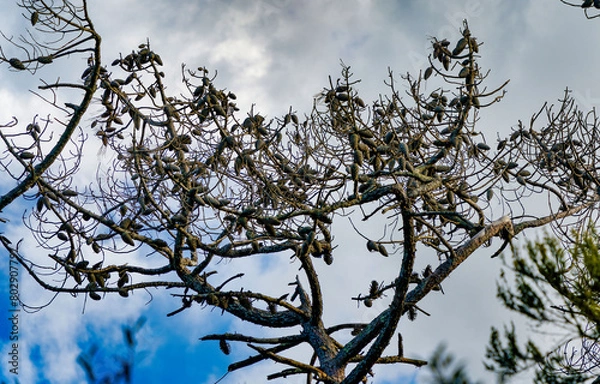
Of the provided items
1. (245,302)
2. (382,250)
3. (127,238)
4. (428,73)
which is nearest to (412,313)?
(382,250)

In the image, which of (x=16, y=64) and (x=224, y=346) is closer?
(x=16, y=64)

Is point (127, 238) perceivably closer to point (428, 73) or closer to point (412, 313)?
point (412, 313)

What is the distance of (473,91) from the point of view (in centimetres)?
556

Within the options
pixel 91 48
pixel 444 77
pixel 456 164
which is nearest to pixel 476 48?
pixel 444 77

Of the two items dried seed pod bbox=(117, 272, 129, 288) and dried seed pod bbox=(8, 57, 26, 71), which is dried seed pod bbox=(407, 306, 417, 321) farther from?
dried seed pod bbox=(8, 57, 26, 71)

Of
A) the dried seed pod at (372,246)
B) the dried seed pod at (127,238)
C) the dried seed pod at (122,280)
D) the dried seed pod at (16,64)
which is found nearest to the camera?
the dried seed pod at (16,64)

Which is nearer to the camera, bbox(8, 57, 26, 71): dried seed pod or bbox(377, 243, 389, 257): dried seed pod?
bbox(8, 57, 26, 71): dried seed pod

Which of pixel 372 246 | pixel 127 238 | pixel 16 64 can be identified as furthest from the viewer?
pixel 372 246

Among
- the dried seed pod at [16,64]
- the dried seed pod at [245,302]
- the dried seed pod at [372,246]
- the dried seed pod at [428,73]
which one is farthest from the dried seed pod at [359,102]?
the dried seed pod at [16,64]

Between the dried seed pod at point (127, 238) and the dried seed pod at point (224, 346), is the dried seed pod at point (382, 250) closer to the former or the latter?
the dried seed pod at point (224, 346)

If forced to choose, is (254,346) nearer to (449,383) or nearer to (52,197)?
(52,197)

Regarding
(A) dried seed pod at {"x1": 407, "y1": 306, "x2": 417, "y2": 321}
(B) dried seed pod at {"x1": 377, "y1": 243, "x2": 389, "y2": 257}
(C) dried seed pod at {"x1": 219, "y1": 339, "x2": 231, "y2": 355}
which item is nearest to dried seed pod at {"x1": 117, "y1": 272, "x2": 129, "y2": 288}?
(C) dried seed pod at {"x1": 219, "y1": 339, "x2": 231, "y2": 355}

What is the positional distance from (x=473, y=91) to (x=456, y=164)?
0.67m

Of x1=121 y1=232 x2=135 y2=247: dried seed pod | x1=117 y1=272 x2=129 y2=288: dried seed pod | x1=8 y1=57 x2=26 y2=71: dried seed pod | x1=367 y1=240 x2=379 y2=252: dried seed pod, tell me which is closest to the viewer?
x1=8 y1=57 x2=26 y2=71: dried seed pod
